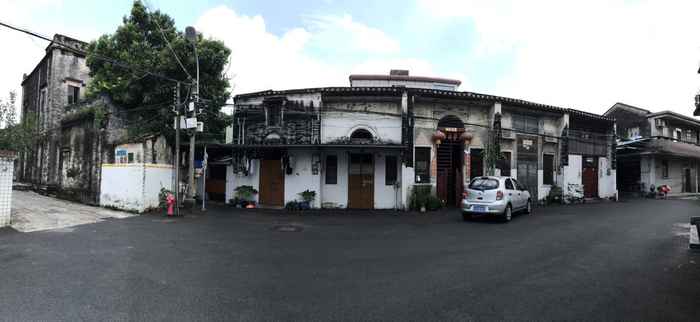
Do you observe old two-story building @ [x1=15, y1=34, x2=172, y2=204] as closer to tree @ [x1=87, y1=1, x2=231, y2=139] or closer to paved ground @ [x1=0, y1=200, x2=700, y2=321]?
Result: tree @ [x1=87, y1=1, x2=231, y2=139]

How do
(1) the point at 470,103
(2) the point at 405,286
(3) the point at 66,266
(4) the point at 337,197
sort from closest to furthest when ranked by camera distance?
(2) the point at 405,286 < (3) the point at 66,266 < (4) the point at 337,197 < (1) the point at 470,103

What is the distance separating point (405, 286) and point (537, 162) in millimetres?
15881

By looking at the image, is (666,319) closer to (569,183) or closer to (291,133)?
(291,133)

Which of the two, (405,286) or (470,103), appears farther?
(470,103)

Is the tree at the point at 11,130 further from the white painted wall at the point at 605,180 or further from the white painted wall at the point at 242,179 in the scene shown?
the white painted wall at the point at 605,180

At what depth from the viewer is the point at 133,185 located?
11.9 m

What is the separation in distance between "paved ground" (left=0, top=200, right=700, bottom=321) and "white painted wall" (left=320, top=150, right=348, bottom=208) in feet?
17.1

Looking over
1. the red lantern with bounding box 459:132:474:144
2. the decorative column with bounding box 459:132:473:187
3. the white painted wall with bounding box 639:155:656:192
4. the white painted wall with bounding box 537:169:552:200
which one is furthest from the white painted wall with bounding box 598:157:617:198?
the red lantern with bounding box 459:132:474:144

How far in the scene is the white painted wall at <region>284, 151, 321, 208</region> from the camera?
13930 millimetres

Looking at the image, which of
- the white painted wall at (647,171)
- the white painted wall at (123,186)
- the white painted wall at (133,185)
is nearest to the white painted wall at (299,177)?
the white painted wall at (133,185)

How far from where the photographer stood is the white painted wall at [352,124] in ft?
46.6

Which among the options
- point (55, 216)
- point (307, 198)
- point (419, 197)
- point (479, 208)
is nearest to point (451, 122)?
point (419, 197)

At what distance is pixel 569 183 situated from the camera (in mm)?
17516

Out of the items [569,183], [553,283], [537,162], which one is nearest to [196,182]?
[553,283]
